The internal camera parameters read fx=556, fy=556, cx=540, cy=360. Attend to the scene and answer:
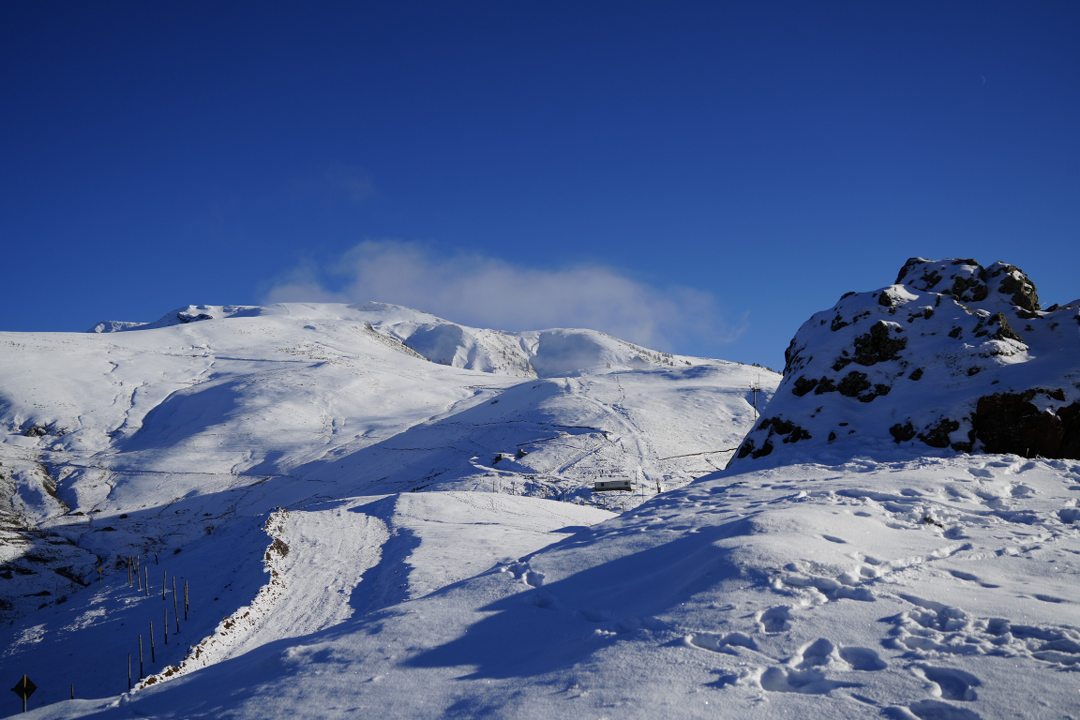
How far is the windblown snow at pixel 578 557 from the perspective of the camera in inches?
210

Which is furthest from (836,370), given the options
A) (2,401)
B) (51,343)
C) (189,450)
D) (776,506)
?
(51,343)

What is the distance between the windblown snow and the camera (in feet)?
17.5

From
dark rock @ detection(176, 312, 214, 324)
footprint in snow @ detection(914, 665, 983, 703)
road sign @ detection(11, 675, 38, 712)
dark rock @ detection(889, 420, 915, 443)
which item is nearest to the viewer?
footprint in snow @ detection(914, 665, 983, 703)

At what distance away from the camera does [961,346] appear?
17.3 meters

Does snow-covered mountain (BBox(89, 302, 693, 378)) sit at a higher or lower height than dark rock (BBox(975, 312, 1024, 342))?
higher

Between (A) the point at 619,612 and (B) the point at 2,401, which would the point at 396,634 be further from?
(B) the point at 2,401

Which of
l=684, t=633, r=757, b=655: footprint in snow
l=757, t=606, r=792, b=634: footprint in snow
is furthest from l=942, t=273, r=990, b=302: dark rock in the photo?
l=684, t=633, r=757, b=655: footprint in snow

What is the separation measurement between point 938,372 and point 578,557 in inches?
546

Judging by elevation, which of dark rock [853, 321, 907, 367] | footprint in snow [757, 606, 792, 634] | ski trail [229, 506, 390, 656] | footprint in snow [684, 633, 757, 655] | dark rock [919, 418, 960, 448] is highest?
dark rock [853, 321, 907, 367]

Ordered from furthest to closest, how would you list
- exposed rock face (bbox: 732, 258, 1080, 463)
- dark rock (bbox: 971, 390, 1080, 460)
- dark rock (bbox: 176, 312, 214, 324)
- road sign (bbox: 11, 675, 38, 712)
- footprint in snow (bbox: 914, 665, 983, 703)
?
Result: dark rock (bbox: 176, 312, 214, 324) → exposed rock face (bbox: 732, 258, 1080, 463) → dark rock (bbox: 971, 390, 1080, 460) → road sign (bbox: 11, 675, 38, 712) → footprint in snow (bbox: 914, 665, 983, 703)

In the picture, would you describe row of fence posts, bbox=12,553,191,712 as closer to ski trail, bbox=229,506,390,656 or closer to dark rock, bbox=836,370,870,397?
ski trail, bbox=229,506,390,656

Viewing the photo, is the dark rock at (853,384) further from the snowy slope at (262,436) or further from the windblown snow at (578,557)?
the snowy slope at (262,436)

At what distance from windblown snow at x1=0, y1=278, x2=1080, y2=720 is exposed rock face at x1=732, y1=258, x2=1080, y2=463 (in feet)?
0.42

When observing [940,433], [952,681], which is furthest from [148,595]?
[940,433]
